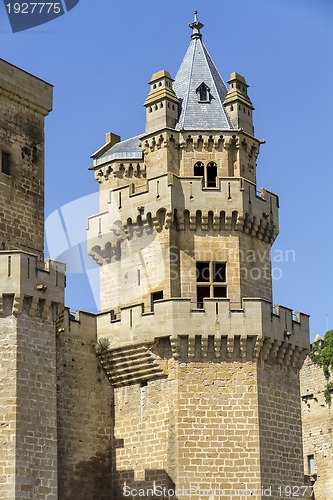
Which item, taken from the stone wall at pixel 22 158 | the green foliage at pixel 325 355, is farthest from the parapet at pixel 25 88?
the green foliage at pixel 325 355

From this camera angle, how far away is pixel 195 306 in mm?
31109

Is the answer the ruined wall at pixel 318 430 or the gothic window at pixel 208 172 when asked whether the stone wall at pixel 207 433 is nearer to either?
the gothic window at pixel 208 172

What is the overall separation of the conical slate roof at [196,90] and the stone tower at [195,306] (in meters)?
0.05

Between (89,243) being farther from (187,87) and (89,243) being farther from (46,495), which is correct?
(46,495)

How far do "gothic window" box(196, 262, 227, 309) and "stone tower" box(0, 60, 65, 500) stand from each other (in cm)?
547

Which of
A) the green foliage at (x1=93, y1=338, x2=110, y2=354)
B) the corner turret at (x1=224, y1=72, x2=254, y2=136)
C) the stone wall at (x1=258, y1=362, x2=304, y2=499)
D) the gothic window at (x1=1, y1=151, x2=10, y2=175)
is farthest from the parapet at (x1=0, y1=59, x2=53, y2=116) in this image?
the stone wall at (x1=258, y1=362, x2=304, y2=499)

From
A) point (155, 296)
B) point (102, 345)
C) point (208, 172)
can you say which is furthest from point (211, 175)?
point (102, 345)

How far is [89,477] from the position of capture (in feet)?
96.9

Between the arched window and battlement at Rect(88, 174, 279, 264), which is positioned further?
the arched window

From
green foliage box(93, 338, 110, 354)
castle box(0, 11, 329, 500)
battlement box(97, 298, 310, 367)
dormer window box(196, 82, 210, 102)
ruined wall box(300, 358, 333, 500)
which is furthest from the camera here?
ruined wall box(300, 358, 333, 500)

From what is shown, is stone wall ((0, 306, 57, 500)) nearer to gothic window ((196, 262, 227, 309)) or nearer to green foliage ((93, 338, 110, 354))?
green foliage ((93, 338, 110, 354))

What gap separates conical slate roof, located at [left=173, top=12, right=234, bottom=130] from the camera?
33625mm

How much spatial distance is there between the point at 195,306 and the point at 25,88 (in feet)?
27.2

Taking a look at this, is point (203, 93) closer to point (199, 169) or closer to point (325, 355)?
point (199, 169)
